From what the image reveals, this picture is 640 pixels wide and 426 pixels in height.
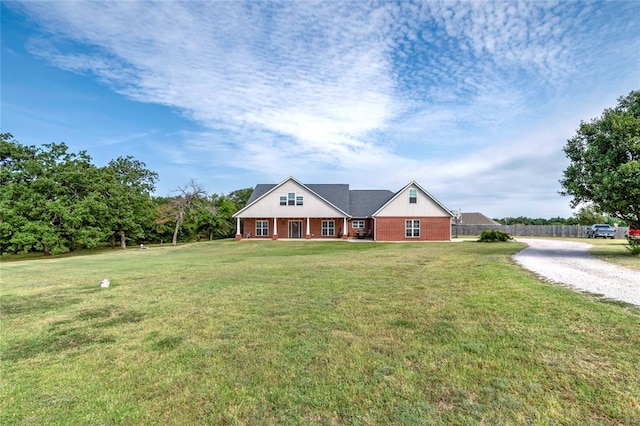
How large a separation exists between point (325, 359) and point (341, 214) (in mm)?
28994

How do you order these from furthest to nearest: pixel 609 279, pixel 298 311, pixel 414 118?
pixel 414 118
pixel 609 279
pixel 298 311

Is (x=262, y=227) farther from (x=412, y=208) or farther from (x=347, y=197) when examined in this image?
(x=412, y=208)

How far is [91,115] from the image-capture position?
20.1 metres

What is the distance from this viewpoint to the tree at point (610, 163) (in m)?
13.0

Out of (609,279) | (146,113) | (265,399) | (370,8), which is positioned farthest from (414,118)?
(265,399)

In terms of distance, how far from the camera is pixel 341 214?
3266 cm

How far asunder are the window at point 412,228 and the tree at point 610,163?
15619 millimetres

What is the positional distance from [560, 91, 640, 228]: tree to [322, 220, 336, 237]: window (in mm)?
21444

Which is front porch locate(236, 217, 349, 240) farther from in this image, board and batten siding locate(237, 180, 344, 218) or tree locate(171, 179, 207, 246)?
tree locate(171, 179, 207, 246)

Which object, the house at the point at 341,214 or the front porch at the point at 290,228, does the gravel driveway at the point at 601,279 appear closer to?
the house at the point at 341,214

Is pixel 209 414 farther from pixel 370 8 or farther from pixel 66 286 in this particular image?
pixel 370 8

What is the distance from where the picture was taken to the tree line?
22.9 m

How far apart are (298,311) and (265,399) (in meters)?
2.80

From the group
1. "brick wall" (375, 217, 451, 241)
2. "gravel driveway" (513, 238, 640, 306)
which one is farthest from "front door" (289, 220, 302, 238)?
"gravel driveway" (513, 238, 640, 306)
